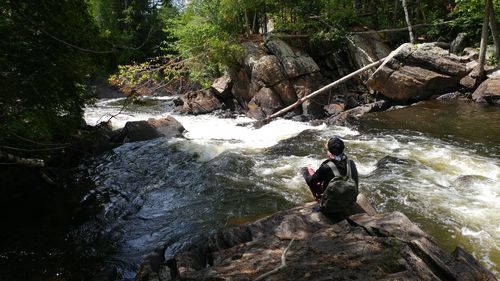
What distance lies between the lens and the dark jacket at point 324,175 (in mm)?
5262

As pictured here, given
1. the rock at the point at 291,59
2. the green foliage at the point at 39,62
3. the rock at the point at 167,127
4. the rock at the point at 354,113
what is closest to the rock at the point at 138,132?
the rock at the point at 167,127

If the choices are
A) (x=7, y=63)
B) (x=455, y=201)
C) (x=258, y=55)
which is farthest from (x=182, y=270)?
(x=258, y=55)

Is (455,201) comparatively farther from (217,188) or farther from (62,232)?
(62,232)

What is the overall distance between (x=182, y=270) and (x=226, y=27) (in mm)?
17441

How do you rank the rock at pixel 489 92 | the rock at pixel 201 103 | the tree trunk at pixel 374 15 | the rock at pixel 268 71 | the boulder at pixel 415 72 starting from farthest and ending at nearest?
the tree trunk at pixel 374 15 < the rock at pixel 201 103 < the rock at pixel 268 71 < the boulder at pixel 415 72 < the rock at pixel 489 92

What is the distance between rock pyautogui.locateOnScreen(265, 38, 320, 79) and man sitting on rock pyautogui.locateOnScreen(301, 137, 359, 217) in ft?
39.4

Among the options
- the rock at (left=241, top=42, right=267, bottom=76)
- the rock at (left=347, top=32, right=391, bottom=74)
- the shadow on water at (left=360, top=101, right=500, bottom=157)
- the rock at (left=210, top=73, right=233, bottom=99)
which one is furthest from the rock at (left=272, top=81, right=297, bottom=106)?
the rock at (left=347, top=32, right=391, bottom=74)

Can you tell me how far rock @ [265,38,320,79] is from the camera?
16.9m

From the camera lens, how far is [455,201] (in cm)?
711

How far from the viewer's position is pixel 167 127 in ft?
47.6

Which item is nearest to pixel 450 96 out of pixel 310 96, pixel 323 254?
A: pixel 310 96

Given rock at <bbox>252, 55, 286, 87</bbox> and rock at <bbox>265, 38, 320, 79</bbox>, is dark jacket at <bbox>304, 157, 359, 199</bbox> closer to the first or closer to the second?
rock at <bbox>252, 55, 286, 87</bbox>

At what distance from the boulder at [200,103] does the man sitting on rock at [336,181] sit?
573 inches

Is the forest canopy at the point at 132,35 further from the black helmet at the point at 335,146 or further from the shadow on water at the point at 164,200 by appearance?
the black helmet at the point at 335,146
